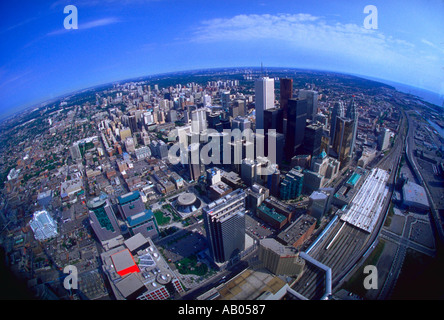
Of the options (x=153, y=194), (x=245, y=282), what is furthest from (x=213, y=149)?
(x=245, y=282)

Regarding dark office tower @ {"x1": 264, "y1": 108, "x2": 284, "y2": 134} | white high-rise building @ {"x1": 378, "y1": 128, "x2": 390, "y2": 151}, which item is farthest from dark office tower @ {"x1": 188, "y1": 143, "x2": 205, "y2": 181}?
white high-rise building @ {"x1": 378, "y1": 128, "x2": 390, "y2": 151}

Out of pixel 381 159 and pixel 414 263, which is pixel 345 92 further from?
pixel 414 263

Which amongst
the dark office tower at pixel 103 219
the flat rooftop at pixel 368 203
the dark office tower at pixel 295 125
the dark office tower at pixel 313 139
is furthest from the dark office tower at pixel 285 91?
the dark office tower at pixel 103 219

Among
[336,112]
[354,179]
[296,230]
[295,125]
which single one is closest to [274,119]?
[295,125]

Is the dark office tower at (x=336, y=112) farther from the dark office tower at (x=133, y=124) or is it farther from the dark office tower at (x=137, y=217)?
the dark office tower at (x=133, y=124)

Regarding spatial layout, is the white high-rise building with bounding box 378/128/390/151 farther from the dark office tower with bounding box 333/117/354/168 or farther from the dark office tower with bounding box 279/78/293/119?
the dark office tower with bounding box 279/78/293/119

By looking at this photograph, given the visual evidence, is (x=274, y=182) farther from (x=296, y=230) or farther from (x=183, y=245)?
(x=183, y=245)
